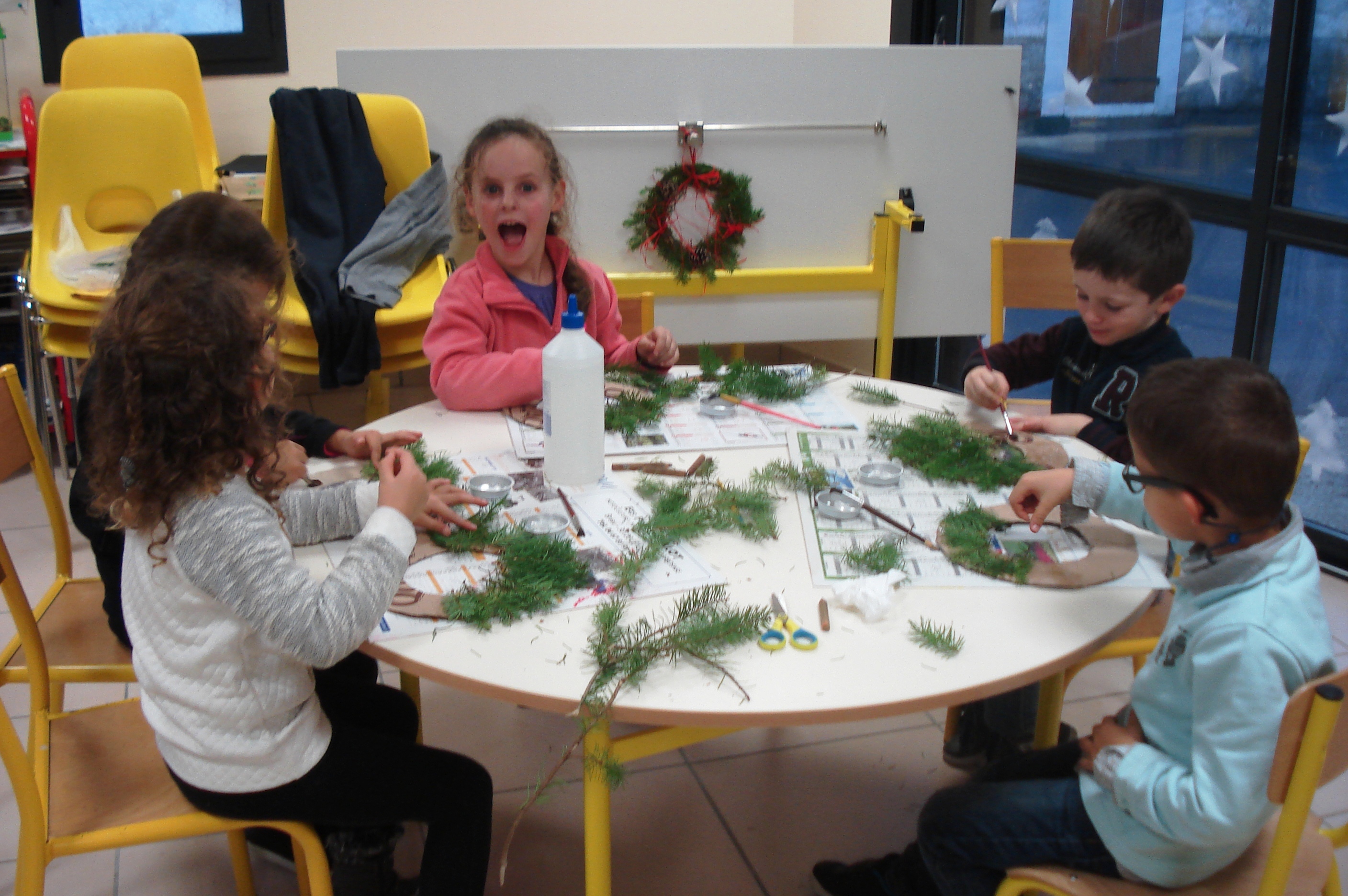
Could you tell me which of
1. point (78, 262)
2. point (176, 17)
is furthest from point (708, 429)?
point (176, 17)

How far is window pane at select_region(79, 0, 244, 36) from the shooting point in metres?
3.75

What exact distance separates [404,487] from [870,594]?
50 centimetres

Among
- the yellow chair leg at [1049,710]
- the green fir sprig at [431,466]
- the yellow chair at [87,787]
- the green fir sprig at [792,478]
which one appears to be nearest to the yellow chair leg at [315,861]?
the yellow chair at [87,787]

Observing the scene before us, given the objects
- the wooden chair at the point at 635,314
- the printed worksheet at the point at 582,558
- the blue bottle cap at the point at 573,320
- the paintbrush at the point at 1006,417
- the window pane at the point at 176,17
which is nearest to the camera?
the printed worksheet at the point at 582,558

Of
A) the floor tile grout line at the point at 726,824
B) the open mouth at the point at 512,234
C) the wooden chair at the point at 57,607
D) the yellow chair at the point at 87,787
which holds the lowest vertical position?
the floor tile grout line at the point at 726,824

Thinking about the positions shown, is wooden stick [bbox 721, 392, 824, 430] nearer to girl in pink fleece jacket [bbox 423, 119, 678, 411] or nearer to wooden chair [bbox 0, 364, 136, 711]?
girl in pink fleece jacket [bbox 423, 119, 678, 411]

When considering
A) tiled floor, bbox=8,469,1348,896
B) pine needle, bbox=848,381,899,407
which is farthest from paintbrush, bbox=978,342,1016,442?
tiled floor, bbox=8,469,1348,896

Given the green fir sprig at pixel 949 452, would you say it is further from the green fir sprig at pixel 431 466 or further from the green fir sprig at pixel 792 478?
the green fir sprig at pixel 431 466

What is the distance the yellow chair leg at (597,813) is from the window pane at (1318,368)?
2.43 meters

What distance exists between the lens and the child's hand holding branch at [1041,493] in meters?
1.25

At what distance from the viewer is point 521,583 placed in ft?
3.67

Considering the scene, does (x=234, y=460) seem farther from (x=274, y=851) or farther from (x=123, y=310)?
(x=274, y=851)

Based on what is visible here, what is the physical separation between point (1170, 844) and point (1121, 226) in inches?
40.4

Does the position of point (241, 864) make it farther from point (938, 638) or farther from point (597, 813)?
point (938, 638)
